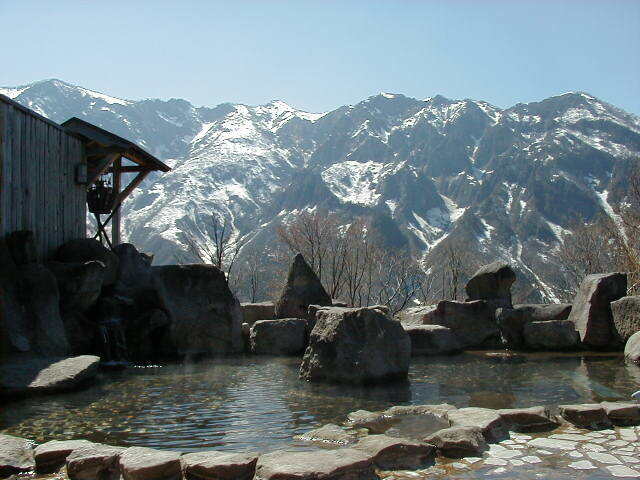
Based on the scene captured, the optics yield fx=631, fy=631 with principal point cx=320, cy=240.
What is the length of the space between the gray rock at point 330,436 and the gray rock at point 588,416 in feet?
8.34

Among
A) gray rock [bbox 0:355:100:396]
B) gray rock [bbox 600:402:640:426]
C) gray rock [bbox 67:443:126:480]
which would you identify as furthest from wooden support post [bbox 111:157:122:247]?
gray rock [bbox 600:402:640:426]

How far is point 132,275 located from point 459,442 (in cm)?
1243

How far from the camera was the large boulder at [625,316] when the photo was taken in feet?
48.7

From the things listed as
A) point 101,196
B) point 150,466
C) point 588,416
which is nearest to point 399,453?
point 150,466

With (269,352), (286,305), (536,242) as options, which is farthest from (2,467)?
(536,242)

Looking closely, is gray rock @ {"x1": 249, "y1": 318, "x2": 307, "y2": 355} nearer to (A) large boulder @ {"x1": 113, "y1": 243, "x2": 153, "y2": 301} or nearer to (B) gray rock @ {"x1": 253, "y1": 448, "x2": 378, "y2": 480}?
(A) large boulder @ {"x1": 113, "y1": 243, "x2": 153, "y2": 301}

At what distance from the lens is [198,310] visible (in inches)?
620

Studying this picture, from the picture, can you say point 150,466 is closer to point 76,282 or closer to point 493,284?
point 76,282

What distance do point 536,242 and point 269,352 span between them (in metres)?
173

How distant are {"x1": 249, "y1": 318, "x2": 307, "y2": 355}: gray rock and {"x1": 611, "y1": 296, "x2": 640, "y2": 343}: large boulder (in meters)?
7.62

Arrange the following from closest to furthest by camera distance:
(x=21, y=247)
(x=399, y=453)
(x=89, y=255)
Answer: (x=399, y=453)
(x=21, y=247)
(x=89, y=255)

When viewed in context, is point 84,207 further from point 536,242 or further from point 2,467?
point 536,242

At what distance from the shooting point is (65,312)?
1380 centimetres

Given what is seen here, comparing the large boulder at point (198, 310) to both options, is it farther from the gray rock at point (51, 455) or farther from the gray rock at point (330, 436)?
the gray rock at point (51, 455)
